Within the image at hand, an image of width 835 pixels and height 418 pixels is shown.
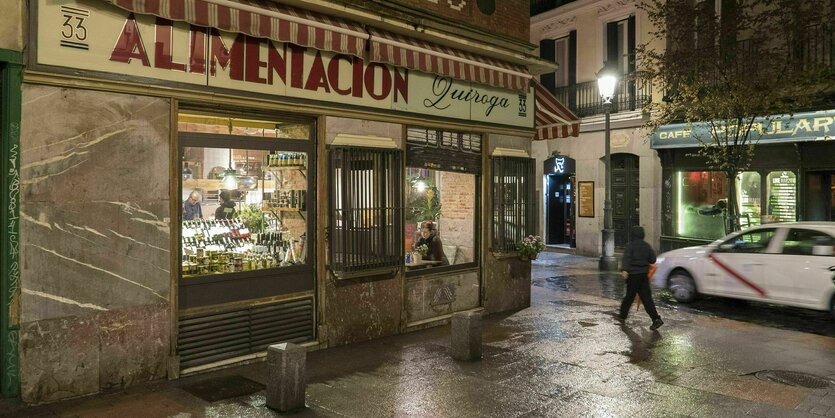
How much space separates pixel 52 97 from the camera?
636 cm

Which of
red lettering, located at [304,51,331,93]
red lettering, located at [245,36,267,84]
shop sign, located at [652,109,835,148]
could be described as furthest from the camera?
shop sign, located at [652,109,835,148]

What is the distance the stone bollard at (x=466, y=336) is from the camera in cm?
816

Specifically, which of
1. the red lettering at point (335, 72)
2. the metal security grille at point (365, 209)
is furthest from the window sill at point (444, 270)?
the red lettering at point (335, 72)

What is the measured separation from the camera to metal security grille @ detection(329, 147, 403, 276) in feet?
29.2

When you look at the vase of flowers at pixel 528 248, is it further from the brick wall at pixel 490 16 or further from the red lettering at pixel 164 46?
the red lettering at pixel 164 46

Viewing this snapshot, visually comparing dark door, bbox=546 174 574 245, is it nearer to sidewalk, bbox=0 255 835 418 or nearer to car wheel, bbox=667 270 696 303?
car wheel, bbox=667 270 696 303

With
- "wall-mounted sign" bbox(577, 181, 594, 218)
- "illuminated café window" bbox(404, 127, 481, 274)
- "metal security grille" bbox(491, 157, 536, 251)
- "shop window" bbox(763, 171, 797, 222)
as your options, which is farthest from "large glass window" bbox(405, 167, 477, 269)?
"wall-mounted sign" bbox(577, 181, 594, 218)

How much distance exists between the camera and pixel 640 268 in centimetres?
1045

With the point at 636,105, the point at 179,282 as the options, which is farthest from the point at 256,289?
the point at 636,105

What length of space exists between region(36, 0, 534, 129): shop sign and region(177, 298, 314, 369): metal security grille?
9.08 feet

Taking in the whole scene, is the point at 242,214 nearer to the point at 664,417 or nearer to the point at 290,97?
the point at 290,97

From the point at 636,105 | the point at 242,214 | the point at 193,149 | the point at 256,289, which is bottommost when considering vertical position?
the point at 256,289

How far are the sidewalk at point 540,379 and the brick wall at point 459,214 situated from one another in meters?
1.51

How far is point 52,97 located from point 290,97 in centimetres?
278
